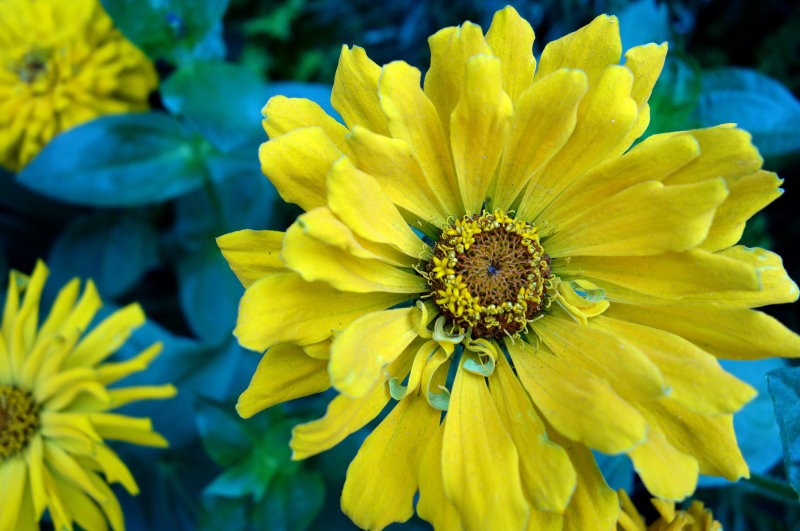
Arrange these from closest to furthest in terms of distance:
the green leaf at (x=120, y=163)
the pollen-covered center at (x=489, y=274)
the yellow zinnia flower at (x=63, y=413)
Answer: the pollen-covered center at (x=489, y=274) < the yellow zinnia flower at (x=63, y=413) < the green leaf at (x=120, y=163)

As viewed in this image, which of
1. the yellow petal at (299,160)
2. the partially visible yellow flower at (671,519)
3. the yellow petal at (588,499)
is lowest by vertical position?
the partially visible yellow flower at (671,519)

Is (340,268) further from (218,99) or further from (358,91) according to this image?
(218,99)

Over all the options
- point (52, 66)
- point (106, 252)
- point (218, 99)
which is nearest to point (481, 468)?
point (218, 99)

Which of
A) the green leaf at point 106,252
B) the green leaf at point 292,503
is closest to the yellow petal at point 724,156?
the green leaf at point 292,503

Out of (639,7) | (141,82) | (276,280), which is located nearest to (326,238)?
(276,280)

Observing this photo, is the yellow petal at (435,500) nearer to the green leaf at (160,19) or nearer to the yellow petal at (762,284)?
the yellow petal at (762,284)

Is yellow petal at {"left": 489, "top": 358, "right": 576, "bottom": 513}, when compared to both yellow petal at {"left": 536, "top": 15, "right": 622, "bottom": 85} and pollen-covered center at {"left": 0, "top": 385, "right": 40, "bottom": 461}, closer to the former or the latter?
yellow petal at {"left": 536, "top": 15, "right": 622, "bottom": 85}

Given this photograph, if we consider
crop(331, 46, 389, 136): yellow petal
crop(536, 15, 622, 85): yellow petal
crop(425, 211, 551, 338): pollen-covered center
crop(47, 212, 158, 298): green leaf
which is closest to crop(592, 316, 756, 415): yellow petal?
crop(425, 211, 551, 338): pollen-covered center
